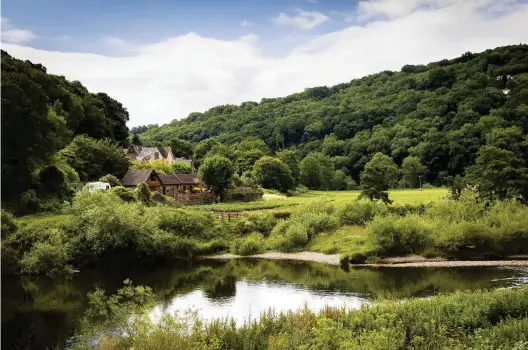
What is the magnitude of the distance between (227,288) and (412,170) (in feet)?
237

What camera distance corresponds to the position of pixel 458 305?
17.2 metres

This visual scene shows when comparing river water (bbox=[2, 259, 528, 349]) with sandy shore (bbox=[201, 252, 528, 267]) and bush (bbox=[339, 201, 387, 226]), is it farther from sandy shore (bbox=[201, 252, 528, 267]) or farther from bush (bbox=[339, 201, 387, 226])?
bush (bbox=[339, 201, 387, 226])

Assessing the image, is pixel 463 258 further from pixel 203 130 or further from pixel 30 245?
pixel 203 130

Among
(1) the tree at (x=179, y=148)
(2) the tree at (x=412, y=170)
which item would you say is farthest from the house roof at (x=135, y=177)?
(1) the tree at (x=179, y=148)

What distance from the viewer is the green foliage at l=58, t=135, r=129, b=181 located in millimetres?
60531

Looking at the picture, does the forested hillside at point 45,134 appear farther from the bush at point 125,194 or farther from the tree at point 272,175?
the tree at point 272,175

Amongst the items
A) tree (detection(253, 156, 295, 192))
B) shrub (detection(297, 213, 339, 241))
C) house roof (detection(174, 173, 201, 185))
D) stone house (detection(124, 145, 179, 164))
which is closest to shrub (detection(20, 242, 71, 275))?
shrub (detection(297, 213, 339, 241))

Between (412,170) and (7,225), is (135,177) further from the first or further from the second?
(412,170)

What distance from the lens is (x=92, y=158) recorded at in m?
63.7

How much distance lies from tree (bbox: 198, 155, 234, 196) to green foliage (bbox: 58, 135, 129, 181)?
446 inches

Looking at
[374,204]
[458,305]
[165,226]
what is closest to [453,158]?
[374,204]

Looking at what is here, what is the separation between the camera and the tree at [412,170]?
95750mm

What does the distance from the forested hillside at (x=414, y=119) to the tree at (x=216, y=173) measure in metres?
32.1

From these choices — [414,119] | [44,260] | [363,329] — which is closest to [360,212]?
[44,260]
